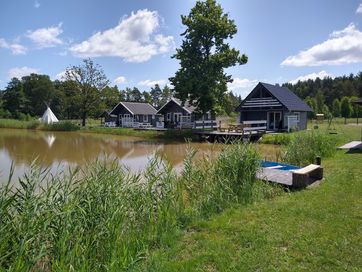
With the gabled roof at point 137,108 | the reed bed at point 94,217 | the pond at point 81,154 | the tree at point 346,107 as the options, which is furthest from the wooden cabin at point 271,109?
the reed bed at point 94,217

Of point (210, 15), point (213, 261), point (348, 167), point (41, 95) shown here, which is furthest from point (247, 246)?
point (41, 95)

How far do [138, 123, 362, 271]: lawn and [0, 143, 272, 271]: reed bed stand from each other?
365 mm

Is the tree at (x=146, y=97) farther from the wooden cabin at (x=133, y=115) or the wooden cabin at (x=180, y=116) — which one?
the wooden cabin at (x=180, y=116)

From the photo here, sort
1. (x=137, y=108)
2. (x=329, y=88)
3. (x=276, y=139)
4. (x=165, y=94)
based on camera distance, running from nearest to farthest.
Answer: (x=276, y=139) → (x=137, y=108) → (x=329, y=88) → (x=165, y=94)

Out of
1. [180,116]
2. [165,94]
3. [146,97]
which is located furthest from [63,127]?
[165,94]

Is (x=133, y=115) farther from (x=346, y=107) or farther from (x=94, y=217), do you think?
(x=94, y=217)

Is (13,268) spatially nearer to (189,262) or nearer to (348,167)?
(189,262)

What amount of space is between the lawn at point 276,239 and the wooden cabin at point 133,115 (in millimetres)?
39109

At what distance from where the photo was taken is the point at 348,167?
35.0 feet

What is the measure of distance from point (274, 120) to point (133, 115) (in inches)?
806

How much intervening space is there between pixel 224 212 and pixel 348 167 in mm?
6188

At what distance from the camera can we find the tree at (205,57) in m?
29.1

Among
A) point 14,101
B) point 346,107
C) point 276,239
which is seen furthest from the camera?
point 14,101

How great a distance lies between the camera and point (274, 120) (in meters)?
32.9
